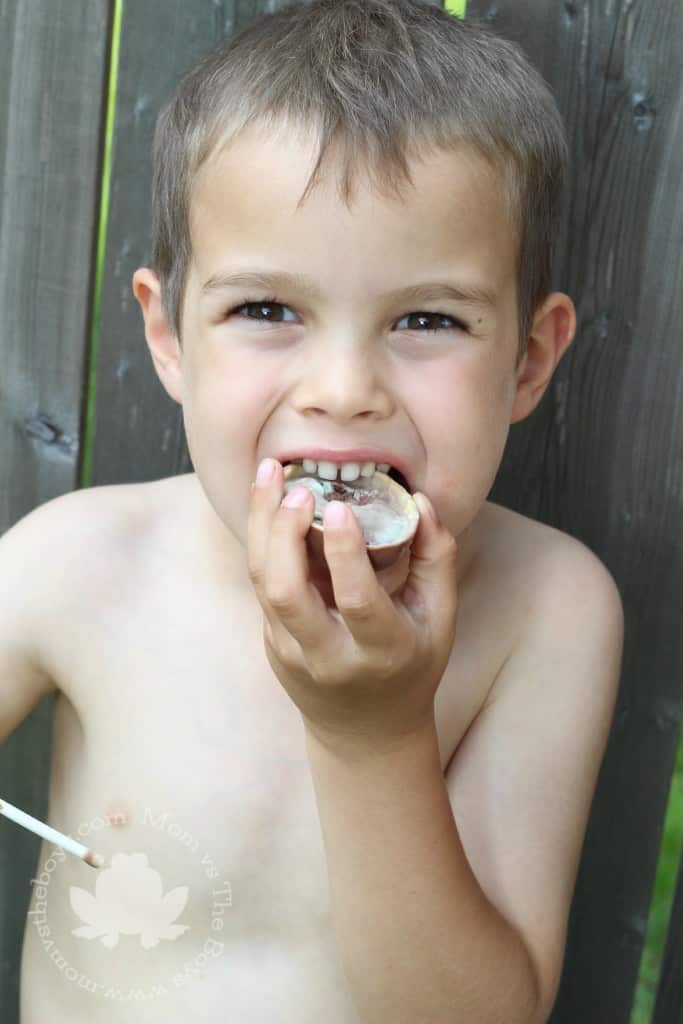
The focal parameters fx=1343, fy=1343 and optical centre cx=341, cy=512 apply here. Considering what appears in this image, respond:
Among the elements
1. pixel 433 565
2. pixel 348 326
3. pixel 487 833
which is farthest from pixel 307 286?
pixel 487 833

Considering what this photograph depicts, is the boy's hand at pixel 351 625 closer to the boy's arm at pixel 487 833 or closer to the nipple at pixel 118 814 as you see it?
the boy's arm at pixel 487 833

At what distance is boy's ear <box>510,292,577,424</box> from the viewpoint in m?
1.49

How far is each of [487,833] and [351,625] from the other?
40 centimetres

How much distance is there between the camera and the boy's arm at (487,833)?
1.24 meters

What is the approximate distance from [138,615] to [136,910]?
1.10ft

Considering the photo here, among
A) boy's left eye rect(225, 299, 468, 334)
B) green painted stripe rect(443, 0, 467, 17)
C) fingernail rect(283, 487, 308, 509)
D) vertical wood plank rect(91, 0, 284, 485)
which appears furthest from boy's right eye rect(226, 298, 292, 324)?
green painted stripe rect(443, 0, 467, 17)

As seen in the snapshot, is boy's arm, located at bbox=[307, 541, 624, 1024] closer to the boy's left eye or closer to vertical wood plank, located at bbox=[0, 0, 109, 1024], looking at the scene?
Answer: the boy's left eye

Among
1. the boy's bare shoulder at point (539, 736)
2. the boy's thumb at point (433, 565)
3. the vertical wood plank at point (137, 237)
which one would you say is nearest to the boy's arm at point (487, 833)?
the boy's bare shoulder at point (539, 736)

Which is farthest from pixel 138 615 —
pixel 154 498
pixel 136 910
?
pixel 136 910

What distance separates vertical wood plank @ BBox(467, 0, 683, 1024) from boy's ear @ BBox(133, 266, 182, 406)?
55 cm

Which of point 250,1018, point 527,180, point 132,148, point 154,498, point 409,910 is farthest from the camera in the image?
point 132,148

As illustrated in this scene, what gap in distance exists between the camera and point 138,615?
1.56 m

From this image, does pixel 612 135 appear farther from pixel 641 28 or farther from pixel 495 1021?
pixel 495 1021

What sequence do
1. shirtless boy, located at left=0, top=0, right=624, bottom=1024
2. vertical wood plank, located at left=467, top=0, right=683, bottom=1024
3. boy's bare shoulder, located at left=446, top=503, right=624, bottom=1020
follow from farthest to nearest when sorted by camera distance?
1. vertical wood plank, located at left=467, top=0, right=683, bottom=1024
2. boy's bare shoulder, located at left=446, top=503, right=624, bottom=1020
3. shirtless boy, located at left=0, top=0, right=624, bottom=1024
